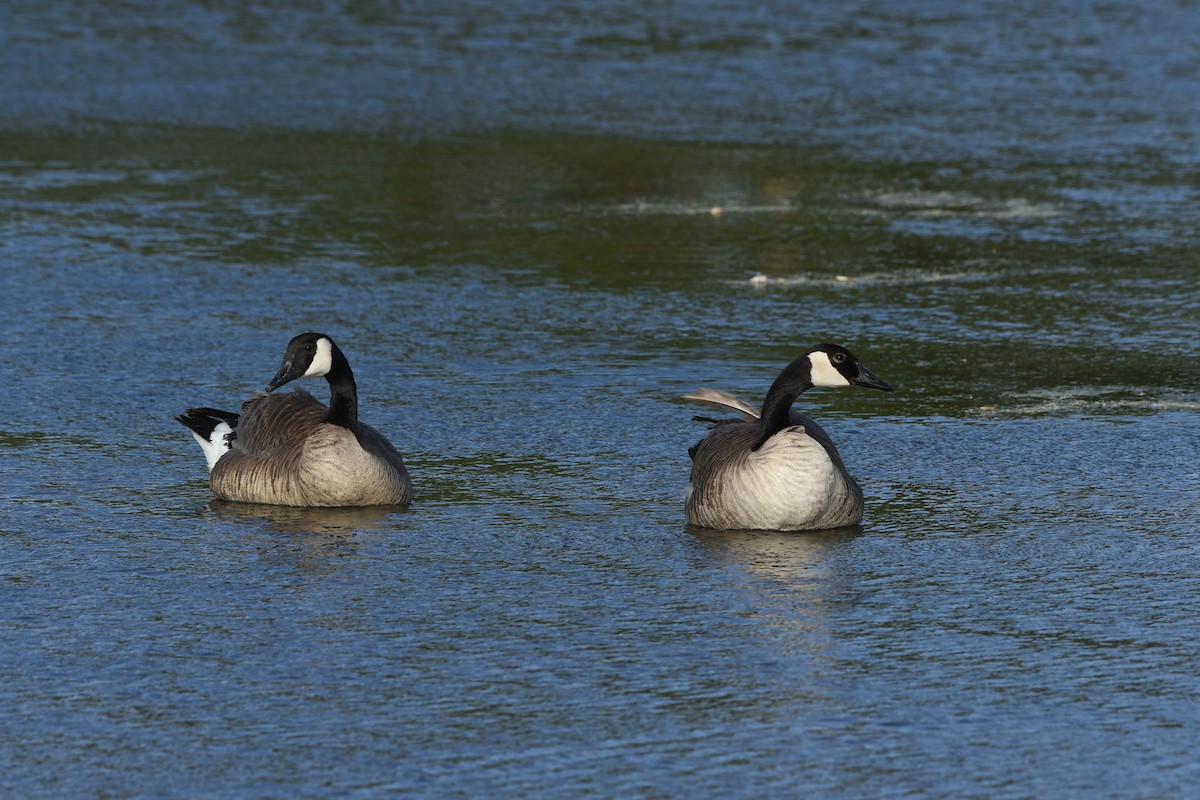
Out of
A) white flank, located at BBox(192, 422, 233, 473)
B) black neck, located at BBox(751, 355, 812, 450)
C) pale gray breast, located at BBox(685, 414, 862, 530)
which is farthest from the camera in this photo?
white flank, located at BBox(192, 422, 233, 473)

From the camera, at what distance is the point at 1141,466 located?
784 centimetres

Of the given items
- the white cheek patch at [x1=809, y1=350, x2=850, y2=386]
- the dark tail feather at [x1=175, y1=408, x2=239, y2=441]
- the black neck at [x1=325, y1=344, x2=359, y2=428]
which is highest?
the white cheek patch at [x1=809, y1=350, x2=850, y2=386]

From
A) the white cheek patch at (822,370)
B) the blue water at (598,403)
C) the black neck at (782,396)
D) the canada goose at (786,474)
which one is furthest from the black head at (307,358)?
the white cheek patch at (822,370)

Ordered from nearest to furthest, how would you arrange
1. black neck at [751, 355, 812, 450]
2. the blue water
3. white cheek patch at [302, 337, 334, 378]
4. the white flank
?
the blue water
black neck at [751, 355, 812, 450]
white cheek patch at [302, 337, 334, 378]
the white flank

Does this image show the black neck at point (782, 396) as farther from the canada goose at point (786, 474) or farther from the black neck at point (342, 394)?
the black neck at point (342, 394)

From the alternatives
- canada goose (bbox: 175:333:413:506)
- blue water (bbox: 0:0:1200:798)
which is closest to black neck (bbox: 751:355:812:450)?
blue water (bbox: 0:0:1200:798)

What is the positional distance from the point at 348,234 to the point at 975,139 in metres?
5.62

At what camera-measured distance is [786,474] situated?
23.1 ft

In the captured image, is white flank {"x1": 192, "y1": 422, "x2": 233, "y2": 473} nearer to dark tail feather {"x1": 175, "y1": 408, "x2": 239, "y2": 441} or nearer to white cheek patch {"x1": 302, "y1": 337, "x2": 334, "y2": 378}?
dark tail feather {"x1": 175, "y1": 408, "x2": 239, "y2": 441}

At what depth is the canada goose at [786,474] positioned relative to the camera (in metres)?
7.01

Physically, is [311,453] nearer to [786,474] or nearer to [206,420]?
[206,420]

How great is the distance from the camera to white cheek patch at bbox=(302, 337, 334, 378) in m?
7.52

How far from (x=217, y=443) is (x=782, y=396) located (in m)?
2.35

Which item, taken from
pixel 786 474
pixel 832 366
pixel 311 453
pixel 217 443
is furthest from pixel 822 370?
pixel 217 443
